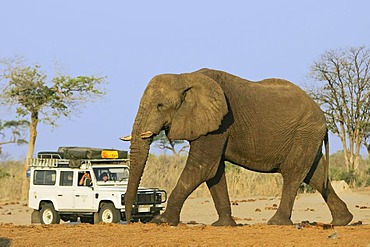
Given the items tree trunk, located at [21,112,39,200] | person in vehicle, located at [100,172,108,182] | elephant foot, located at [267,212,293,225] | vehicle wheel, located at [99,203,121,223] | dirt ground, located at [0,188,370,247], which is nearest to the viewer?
dirt ground, located at [0,188,370,247]

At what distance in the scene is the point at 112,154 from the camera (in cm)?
2608

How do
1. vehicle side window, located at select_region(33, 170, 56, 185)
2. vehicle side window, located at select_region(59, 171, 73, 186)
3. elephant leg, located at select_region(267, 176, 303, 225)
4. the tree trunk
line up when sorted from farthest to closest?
the tree trunk, vehicle side window, located at select_region(33, 170, 56, 185), vehicle side window, located at select_region(59, 171, 73, 186), elephant leg, located at select_region(267, 176, 303, 225)

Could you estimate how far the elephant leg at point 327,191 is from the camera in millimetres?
18969

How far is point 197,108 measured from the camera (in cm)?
1694

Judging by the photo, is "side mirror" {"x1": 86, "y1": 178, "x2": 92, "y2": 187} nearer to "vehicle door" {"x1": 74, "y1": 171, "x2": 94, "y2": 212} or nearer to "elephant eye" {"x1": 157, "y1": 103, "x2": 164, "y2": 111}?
"vehicle door" {"x1": 74, "y1": 171, "x2": 94, "y2": 212}

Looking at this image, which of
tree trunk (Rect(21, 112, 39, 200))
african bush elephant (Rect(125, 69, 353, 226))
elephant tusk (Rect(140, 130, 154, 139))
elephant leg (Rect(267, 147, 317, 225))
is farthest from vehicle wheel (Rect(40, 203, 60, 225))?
tree trunk (Rect(21, 112, 39, 200))

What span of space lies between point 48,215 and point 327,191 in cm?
970

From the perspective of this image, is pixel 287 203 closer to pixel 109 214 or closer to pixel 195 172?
pixel 195 172

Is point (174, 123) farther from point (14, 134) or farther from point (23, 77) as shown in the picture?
Result: point (14, 134)

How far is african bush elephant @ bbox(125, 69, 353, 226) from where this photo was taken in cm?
1652

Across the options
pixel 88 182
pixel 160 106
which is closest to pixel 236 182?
pixel 88 182

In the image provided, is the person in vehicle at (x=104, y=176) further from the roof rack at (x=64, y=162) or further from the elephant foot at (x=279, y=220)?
the elephant foot at (x=279, y=220)

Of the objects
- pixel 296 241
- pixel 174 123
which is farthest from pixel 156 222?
pixel 296 241

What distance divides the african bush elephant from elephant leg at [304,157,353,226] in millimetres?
20
